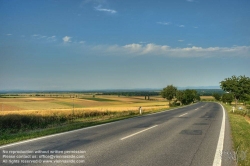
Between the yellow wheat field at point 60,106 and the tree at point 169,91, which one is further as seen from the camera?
the tree at point 169,91

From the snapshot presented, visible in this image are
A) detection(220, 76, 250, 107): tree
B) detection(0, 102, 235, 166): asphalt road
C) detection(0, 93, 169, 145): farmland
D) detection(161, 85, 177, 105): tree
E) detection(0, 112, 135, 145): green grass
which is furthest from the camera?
detection(161, 85, 177, 105): tree

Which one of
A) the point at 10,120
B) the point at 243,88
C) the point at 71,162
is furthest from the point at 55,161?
the point at 243,88

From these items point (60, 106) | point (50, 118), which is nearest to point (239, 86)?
point (50, 118)

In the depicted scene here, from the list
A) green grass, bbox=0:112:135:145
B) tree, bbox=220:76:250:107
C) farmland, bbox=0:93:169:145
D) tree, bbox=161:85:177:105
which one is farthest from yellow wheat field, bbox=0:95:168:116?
green grass, bbox=0:112:135:145

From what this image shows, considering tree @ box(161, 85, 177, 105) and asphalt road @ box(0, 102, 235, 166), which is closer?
asphalt road @ box(0, 102, 235, 166)

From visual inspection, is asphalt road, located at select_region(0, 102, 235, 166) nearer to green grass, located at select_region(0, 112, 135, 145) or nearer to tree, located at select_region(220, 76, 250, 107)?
green grass, located at select_region(0, 112, 135, 145)

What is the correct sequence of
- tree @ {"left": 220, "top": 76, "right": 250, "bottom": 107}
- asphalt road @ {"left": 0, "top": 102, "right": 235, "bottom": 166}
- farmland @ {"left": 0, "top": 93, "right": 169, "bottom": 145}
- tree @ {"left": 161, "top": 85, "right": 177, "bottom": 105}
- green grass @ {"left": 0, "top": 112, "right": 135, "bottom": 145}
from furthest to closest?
1. tree @ {"left": 161, "top": 85, "right": 177, "bottom": 105}
2. tree @ {"left": 220, "top": 76, "right": 250, "bottom": 107}
3. farmland @ {"left": 0, "top": 93, "right": 169, "bottom": 145}
4. green grass @ {"left": 0, "top": 112, "right": 135, "bottom": 145}
5. asphalt road @ {"left": 0, "top": 102, "right": 235, "bottom": 166}

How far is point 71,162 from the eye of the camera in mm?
6148

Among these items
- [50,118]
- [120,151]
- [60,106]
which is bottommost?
[60,106]

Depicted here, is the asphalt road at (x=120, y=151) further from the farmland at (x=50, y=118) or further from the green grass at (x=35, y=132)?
the farmland at (x=50, y=118)

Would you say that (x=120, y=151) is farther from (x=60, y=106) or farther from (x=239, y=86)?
(x=60, y=106)

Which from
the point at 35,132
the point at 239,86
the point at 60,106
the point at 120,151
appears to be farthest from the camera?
the point at 60,106

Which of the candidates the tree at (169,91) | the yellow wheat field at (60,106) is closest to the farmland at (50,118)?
the yellow wheat field at (60,106)

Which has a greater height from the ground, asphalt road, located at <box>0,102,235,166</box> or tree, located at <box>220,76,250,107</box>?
tree, located at <box>220,76,250,107</box>
